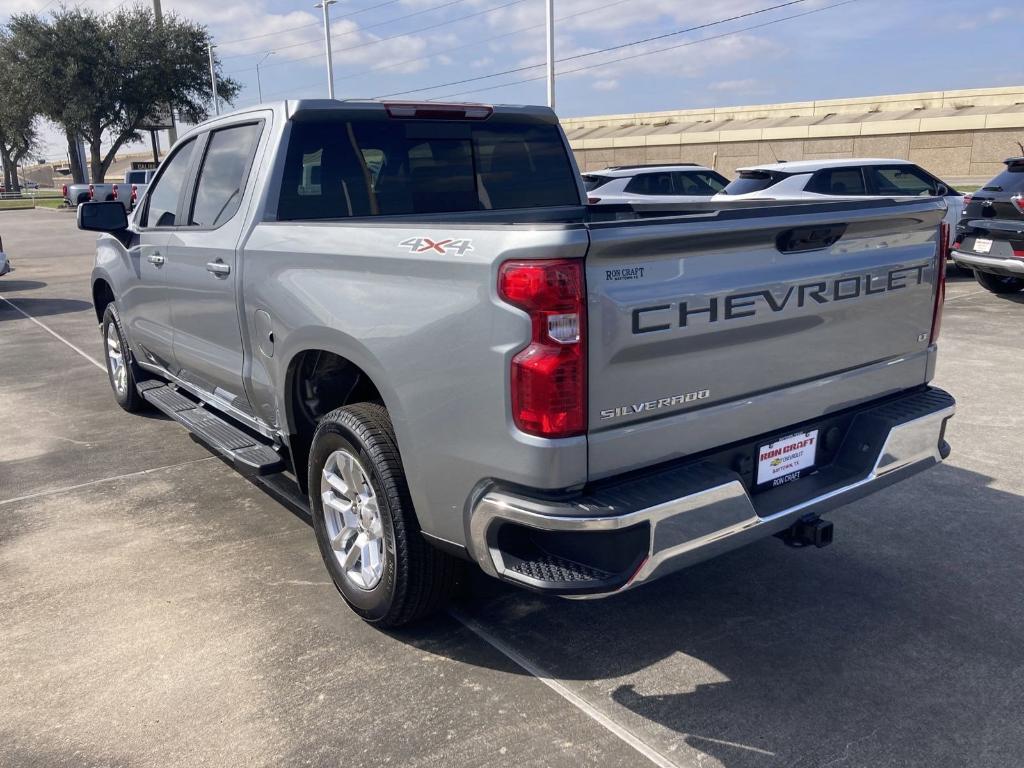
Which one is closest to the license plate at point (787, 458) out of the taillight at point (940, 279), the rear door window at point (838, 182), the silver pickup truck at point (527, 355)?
the silver pickup truck at point (527, 355)

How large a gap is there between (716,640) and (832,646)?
434mm

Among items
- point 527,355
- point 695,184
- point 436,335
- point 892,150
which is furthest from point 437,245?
point 892,150

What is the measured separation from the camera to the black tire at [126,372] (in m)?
6.52

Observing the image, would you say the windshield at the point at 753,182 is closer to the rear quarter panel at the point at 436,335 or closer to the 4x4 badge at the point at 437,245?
the rear quarter panel at the point at 436,335

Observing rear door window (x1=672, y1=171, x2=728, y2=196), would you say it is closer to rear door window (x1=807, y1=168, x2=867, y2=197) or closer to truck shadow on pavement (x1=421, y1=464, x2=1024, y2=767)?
rear door window (x1=807, y1=168, x2=867, y2=197)

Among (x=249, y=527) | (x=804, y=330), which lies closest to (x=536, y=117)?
(x=804, y=330)

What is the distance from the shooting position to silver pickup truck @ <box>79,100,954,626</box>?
267 cm

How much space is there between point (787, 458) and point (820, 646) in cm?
77

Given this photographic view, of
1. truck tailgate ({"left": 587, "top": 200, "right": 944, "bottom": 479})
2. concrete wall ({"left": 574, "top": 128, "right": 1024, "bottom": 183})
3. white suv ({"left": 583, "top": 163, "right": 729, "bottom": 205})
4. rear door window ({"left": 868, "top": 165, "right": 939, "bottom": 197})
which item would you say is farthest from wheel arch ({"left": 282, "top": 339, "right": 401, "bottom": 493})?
concrete wall ({"left": 574, "top": 128, "right": 1024, "bottom": 183})

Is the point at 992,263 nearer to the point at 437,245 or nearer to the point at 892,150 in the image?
the point at 437,245

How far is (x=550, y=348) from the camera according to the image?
2.61 meters

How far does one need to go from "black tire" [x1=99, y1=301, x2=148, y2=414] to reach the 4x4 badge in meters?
4.18

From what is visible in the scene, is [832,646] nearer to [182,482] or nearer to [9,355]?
[182,482]

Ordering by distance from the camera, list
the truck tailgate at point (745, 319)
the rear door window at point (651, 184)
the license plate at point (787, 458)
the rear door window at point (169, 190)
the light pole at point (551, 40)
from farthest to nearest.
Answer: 1. the light pole at point (551, 40)
2. the rear door window at point (651, 184)
3. the rear door window at point (169, 190)
4. the license plate at point (787, 458)
5. the truck tailgate at point (745, 319)
